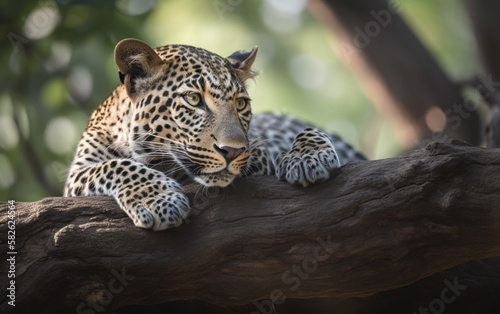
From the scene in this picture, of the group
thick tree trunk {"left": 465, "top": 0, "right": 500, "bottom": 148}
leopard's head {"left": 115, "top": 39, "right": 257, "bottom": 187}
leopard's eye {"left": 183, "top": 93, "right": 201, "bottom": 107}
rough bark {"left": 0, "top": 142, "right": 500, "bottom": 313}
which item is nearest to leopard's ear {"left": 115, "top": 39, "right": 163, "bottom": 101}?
leopard's head {"left": 115, "top": 39, "right": 257, "bottom": 187}

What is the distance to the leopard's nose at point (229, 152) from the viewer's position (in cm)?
526

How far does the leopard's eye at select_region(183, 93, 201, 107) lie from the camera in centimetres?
573

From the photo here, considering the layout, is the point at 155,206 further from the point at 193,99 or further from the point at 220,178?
the point at 193,99

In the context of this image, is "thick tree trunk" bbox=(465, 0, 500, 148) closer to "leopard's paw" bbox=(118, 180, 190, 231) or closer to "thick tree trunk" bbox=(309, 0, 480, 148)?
"thick tree trunk" bbox=(309, 0, 480, 148)

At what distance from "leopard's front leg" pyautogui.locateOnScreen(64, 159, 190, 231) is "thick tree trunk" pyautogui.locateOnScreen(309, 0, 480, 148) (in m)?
6.25

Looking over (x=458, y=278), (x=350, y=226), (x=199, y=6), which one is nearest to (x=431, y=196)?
(x=350, y=226)

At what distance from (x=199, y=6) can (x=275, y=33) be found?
3.55 metres

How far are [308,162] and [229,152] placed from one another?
75 centimetres

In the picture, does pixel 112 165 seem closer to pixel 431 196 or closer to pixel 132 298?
pixel 132 298

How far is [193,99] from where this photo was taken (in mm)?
5773

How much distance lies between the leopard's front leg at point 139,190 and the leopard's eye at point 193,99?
2.40ft

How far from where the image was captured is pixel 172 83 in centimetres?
588

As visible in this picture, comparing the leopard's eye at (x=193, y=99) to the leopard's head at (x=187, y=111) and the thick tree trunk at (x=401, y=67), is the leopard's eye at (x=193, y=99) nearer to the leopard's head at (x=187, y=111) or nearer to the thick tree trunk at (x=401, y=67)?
the leopard's head at (x=187, y=111)

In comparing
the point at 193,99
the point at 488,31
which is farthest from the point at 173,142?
the point at 488,31
